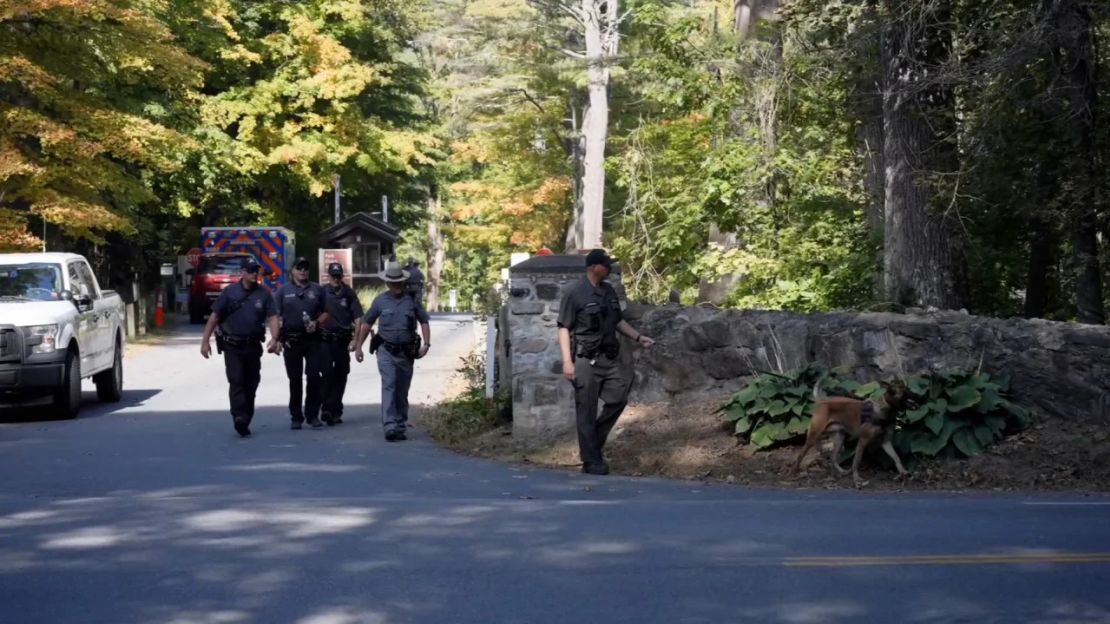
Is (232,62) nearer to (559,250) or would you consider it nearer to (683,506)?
(559,250)

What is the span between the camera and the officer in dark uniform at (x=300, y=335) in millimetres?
17266

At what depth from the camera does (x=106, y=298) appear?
21188 millimetres

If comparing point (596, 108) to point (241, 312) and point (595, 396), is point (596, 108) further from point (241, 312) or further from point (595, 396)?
point (595, 396)

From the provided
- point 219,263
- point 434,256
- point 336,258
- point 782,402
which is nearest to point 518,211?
point 336,258

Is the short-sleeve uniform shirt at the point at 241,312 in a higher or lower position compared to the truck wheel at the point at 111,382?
higher

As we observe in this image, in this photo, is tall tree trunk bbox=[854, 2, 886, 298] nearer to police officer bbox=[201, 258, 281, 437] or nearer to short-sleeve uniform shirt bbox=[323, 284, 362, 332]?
short-sleeve uniform shirt bbox=[323, 284, 362, 332]

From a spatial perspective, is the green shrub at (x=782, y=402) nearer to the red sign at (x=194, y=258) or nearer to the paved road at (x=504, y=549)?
the paved road at (x=504, y=549)

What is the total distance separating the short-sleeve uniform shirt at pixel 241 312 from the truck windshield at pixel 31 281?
3.69 m

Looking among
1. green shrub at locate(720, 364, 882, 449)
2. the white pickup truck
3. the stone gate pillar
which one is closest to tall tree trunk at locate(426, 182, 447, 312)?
the white pickup truck

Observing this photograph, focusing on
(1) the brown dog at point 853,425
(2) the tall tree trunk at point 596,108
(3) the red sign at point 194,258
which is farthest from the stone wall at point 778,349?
(3) the red sign at point 194,258

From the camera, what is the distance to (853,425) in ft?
41.0

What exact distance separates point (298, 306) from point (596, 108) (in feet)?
81.4

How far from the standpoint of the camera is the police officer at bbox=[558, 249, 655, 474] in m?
13.0

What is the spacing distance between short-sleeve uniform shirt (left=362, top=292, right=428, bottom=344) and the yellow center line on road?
8141 millimetres
